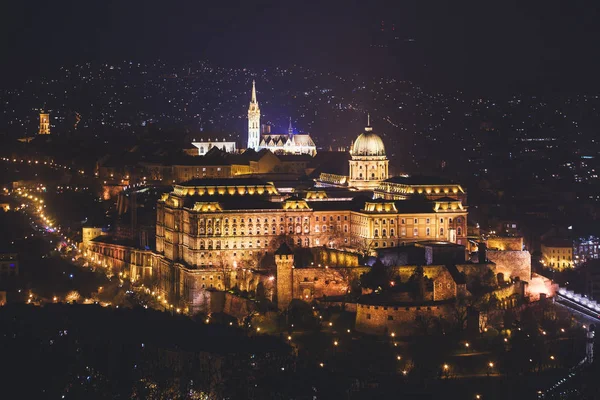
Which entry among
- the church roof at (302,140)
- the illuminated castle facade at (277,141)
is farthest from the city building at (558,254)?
the church roof at (302,140)

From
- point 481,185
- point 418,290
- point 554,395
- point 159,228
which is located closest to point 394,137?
point 481,185

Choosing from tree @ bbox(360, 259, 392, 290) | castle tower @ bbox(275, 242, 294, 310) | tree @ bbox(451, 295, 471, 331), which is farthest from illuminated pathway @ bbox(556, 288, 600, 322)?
castle tower @ bbox(275, 242, 294, 310)

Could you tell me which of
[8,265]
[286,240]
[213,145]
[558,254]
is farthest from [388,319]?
[213,145]

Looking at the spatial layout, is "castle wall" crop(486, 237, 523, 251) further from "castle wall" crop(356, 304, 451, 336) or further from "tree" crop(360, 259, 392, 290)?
"castle wall" crop(356, 304, 451, 336)

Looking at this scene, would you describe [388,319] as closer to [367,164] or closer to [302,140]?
[367,164]

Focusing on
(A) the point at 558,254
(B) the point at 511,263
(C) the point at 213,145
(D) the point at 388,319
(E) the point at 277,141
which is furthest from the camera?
(C) the point at 213,145
